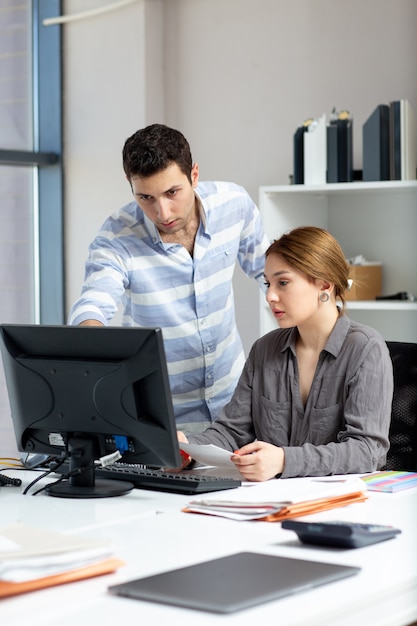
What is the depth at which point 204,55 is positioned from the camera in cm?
412

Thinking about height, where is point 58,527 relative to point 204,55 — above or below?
below

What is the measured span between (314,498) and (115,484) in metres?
0.50

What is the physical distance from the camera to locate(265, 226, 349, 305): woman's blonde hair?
233cm

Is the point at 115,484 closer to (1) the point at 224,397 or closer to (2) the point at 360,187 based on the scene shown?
(1) the point at 224,397

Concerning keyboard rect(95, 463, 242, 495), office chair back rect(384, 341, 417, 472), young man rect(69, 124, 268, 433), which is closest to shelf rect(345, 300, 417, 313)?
young man rect(69, 124, 268, 433)

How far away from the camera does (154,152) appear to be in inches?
96.2

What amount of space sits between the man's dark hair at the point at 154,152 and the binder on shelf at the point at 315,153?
966 millimetres

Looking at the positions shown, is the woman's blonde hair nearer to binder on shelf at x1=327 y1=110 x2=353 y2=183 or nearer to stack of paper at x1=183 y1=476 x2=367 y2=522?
stack of paper at x1=183 y1=476 x2=367 y2=522

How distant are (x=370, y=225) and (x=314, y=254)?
142 cm

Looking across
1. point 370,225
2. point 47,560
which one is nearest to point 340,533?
point 47,560

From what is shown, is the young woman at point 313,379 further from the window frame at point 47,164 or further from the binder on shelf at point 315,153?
the window frame at point 47,164

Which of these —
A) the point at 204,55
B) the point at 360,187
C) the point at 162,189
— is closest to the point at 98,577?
the point at 162,189

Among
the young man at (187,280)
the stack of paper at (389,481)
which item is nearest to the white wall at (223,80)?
the young man at (187,280)

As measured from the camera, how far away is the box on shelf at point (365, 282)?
348 centimetres
